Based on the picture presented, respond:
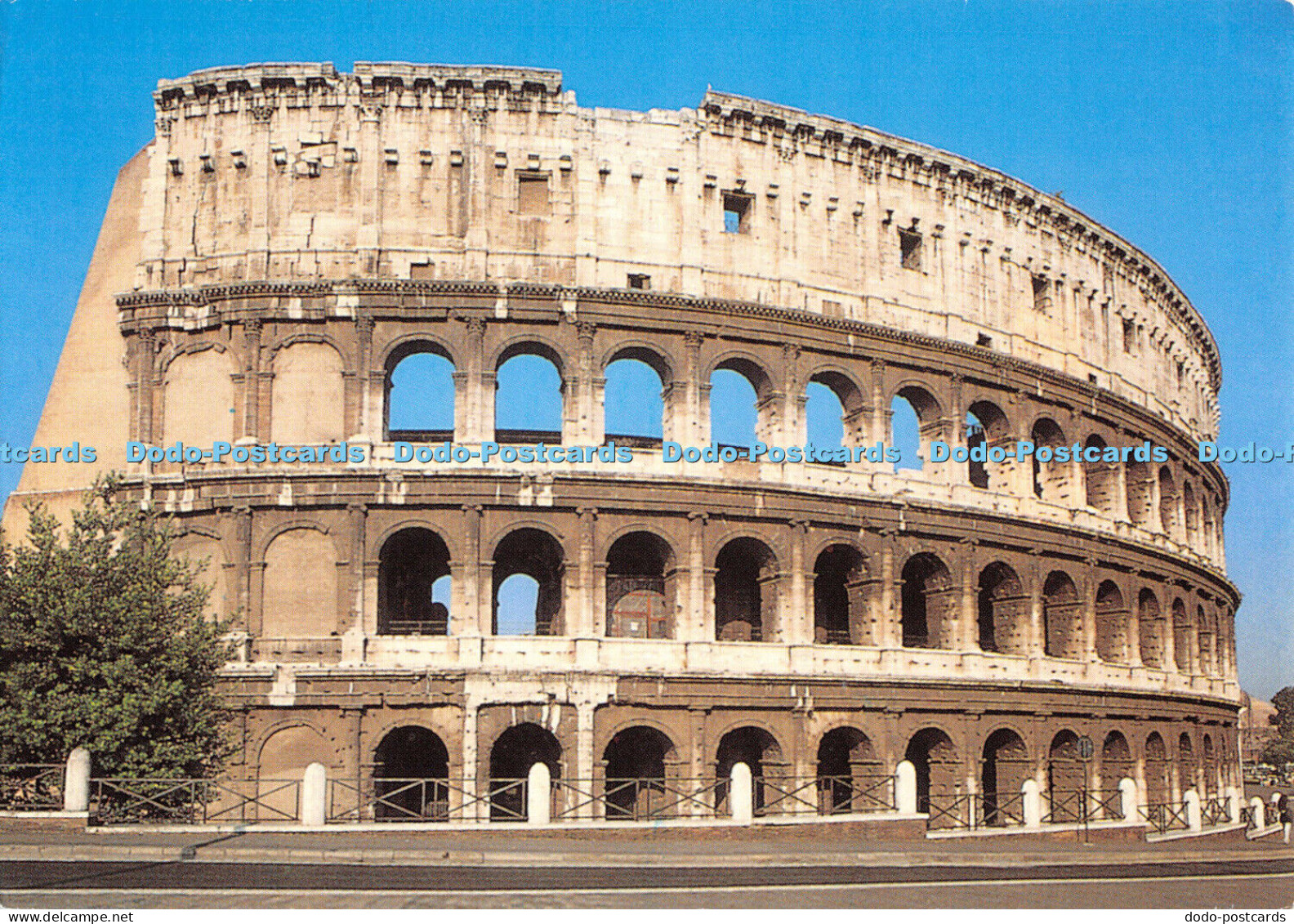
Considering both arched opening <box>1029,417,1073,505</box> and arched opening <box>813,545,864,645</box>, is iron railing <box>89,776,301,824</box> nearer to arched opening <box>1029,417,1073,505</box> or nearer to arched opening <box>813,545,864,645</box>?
arched opening <box>813,545,864,645</box>

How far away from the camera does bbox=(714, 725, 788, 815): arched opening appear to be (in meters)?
29.1

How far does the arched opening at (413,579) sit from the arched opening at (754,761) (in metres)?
7.06

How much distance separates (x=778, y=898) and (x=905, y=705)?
49.5 feet

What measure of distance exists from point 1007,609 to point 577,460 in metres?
12.6

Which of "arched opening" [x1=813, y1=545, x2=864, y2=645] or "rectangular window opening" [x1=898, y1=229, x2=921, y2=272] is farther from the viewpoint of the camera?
"rectangular window opening" [x1=898, y1=229, x2=921, y2=272]

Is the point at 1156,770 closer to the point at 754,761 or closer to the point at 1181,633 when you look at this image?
the point at 1181,633

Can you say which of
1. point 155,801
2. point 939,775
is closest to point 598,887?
point 155,801

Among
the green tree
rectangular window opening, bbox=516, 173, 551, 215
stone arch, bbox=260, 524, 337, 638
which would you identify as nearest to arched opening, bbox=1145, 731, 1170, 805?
rectangular window opening, bbox=516, 173, 551, 215

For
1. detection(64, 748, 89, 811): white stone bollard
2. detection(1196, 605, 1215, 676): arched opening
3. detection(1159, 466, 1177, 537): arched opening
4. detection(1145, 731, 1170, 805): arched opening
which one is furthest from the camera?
detection(1196, 605, 1215, 676): arched opening

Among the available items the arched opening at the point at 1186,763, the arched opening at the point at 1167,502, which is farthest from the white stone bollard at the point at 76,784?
the arched opening at the point at 1167,502

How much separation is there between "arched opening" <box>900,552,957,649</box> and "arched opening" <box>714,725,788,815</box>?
4702 mm

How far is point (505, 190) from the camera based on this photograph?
30078mm

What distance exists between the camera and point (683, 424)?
98.9 feet

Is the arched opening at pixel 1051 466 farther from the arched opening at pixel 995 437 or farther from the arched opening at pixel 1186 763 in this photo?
the arched opening at pixel 1186 763
